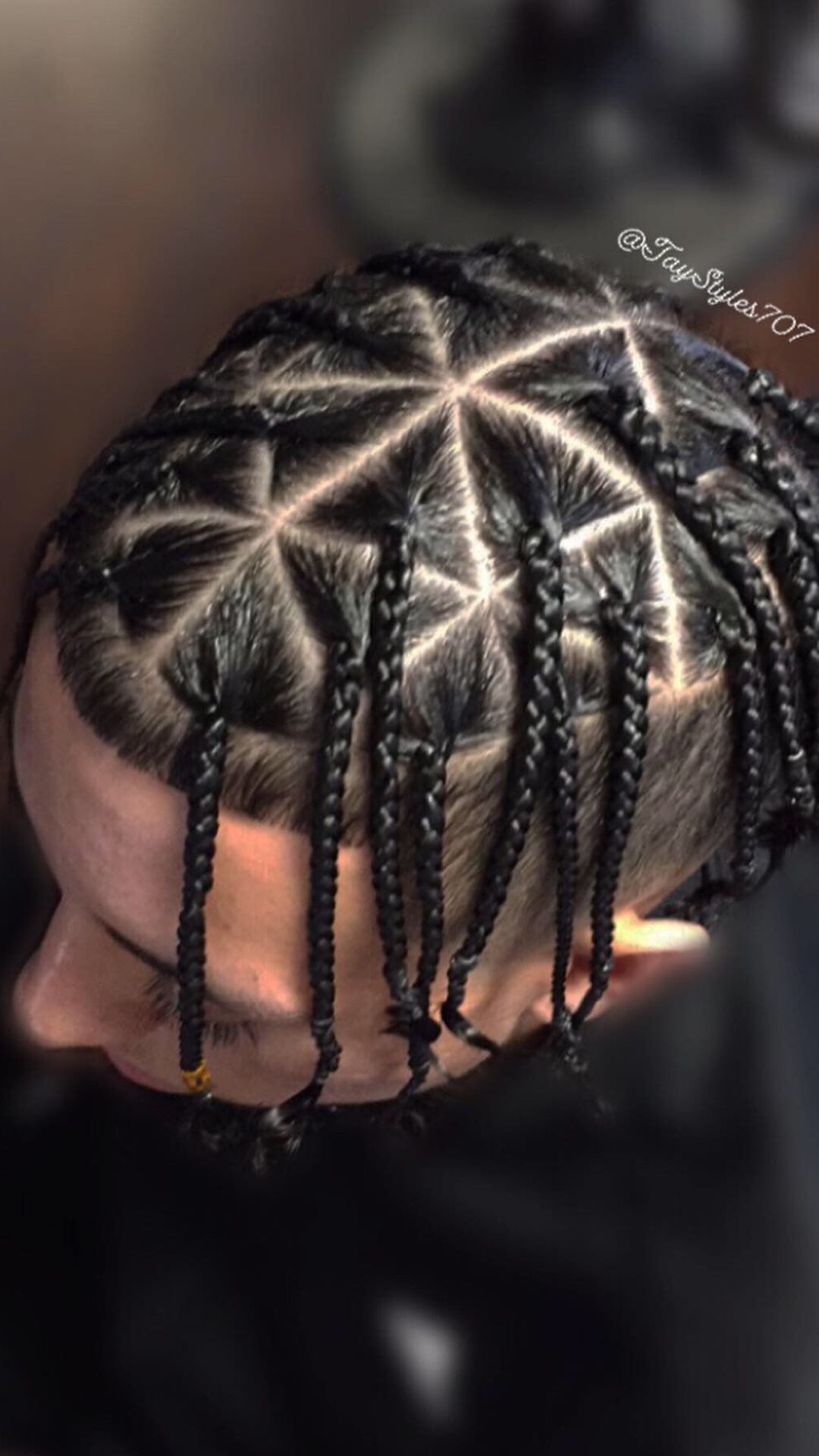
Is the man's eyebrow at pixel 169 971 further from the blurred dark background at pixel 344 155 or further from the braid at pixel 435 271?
the blurred dark background at pixel 344 155

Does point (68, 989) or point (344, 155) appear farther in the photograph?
point (344, 155)

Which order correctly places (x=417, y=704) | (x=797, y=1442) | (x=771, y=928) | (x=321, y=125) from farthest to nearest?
1. (x=771, y=928)
2. (x=321, y=125)
3. (x=797, y=1442)
4. (x=417, y=704)

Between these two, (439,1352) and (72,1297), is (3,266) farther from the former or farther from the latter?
(439,1352)

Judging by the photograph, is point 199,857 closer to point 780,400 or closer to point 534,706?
point 534,706

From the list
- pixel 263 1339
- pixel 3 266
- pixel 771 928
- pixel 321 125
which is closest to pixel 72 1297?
pixel 263 1339

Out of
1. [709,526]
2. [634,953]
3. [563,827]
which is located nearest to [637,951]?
[634,953]

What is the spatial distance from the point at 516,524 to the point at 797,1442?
2.32 ft

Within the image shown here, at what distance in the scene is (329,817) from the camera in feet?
1.83

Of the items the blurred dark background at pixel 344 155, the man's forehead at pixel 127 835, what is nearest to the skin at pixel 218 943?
the man's forehead at pixel 127 835

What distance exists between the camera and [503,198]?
3.43ft

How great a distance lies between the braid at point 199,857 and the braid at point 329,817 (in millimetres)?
45

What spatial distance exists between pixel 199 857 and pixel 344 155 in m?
0.67

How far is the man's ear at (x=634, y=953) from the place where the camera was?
67 cm
